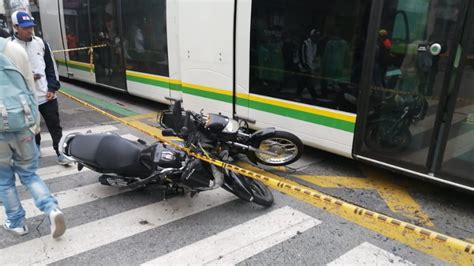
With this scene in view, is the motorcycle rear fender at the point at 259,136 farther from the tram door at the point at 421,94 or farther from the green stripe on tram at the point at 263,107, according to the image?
the tram door at the point at 421,94

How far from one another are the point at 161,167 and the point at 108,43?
20.1ft

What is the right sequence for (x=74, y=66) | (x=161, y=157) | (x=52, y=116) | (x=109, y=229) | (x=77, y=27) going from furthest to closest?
(x=74, y=66) → (x=77, y=27) → (x=52, y=116) → (x=161, y=157) → (x=109, y=229)

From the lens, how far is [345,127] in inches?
186

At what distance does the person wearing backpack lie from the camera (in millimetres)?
3115

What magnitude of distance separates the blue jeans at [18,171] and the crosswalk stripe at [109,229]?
32 centimetres

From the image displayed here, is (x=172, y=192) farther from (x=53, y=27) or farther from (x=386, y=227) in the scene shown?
(x=53, y=27)

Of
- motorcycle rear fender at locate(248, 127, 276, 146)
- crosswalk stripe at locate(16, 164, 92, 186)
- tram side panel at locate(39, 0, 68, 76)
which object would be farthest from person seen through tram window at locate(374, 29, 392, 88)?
tram side panel at locate(39, 0, 68, 76)

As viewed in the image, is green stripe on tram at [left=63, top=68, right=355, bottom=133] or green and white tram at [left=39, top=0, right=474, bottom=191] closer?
green and white tram at [left=39, top=0, right=474, bottom=191]

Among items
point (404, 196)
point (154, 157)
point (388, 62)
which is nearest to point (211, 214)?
point (154, 157)

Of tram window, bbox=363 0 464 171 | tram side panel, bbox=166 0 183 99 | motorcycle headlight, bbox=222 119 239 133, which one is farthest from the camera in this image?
tram side panel, bbox=166 0 183 99

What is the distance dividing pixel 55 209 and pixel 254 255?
1.72 meters

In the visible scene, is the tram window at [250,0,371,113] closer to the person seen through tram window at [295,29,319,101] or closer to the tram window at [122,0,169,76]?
the person seen through tram window at [295,29,319,101]

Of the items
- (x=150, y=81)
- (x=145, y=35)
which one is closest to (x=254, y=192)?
(x=150, y=81)

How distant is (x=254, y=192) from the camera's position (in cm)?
406
